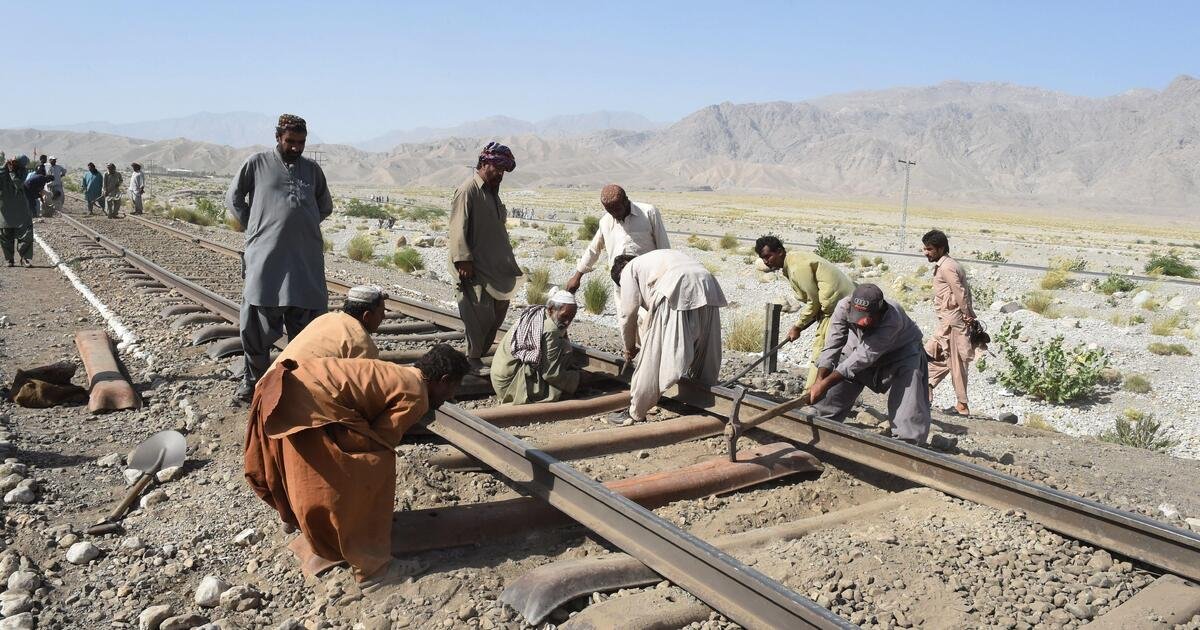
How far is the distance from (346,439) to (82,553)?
142 centimetres

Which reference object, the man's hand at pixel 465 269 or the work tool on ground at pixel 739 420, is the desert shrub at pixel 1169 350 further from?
the man's hand at pixel 465 269

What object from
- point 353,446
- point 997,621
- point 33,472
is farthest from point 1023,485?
point 33,472

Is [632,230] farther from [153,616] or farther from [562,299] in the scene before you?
[153,616]

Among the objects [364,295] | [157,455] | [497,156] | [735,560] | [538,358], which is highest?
[497,156]

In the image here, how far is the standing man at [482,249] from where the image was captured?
6605mm

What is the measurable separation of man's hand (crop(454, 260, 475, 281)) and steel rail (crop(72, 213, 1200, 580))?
1.69 m

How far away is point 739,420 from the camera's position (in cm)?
589

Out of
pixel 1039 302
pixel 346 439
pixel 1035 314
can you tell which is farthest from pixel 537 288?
pixel 346 439

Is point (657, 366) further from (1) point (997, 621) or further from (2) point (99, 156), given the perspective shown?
(2) point (99, 156)

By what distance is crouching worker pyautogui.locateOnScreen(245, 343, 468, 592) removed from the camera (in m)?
3.72

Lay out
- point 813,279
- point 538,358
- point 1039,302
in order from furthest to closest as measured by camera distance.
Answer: point 1039,302, point 813,279, point 538,358

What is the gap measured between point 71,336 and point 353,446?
691cm

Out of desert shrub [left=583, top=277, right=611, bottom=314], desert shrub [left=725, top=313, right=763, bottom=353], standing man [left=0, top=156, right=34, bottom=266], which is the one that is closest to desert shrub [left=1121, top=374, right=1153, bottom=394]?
desert shrub [left=725, top=313, right=763, bottom=353]

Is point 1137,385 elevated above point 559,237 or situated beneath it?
situated beneath
